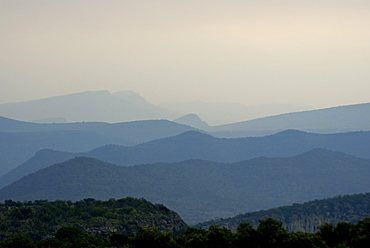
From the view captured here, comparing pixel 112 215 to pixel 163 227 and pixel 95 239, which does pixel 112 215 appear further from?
pixel 95 239

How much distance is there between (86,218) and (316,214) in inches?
2757

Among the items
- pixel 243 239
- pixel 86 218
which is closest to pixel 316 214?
pixel 86 218

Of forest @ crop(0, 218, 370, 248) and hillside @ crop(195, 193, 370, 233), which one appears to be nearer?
forest @ crop(0, 218, 370, 248)

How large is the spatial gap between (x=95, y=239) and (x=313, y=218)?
3145 inches

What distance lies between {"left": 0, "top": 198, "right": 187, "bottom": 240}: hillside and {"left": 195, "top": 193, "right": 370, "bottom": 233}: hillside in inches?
1694

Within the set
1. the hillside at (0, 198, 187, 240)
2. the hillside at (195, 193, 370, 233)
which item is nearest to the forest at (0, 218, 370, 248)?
the hillside at (0, 198, 187, 240)

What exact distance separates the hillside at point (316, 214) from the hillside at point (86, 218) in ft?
141

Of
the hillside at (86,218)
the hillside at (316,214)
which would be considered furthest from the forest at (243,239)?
the hillside at (316,214)

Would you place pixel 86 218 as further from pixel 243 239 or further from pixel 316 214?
pixel 316 214

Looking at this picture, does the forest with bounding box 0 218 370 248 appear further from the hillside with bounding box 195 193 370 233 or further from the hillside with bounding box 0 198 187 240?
the hillside with bounding box 195 193 370 233

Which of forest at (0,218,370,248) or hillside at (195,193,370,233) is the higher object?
forest at (0,218,370,248)

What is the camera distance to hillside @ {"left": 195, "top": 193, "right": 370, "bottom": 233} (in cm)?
11744

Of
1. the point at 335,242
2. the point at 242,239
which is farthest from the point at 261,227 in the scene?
the point at 335,242

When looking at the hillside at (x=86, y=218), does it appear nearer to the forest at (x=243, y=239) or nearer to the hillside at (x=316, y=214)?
the forest at (x=243, y=239)
